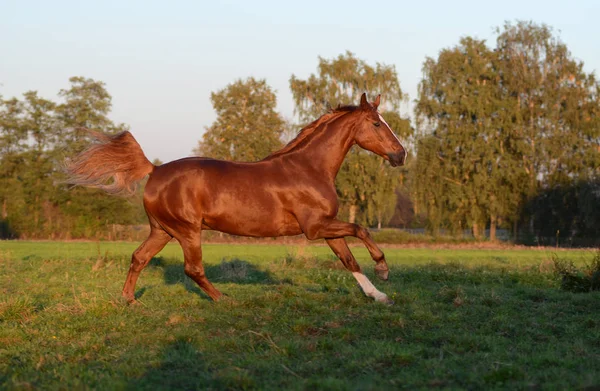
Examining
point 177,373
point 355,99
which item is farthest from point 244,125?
point 177,373

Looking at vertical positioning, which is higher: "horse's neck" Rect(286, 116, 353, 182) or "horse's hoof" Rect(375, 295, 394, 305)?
"horse's neck" Rect(286, 116, 353, 182)

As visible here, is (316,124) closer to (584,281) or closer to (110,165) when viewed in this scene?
(110,165)

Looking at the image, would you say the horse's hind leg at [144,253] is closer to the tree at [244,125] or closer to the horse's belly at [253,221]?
the horse's belly at [253,221]

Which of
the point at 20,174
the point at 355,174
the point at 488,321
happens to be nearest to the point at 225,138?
the point at 355,174

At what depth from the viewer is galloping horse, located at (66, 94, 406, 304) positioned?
9.02 m

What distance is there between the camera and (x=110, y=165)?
9.54 meters

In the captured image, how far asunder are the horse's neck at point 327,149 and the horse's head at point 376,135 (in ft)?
0.57

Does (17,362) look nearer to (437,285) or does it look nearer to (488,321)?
(488,321)

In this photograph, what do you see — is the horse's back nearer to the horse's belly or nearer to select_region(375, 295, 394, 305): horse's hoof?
the horse's belly

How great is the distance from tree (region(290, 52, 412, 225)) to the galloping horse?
44.9 meters

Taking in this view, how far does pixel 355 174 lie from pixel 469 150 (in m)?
9.42

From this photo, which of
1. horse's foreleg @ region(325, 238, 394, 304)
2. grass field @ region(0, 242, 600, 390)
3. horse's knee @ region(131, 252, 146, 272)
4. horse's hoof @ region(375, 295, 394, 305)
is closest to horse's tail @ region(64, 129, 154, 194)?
horse's knee @ region(131, 252, 146, 272)

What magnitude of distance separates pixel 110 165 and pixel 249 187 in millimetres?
2078

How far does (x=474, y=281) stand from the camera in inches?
516
